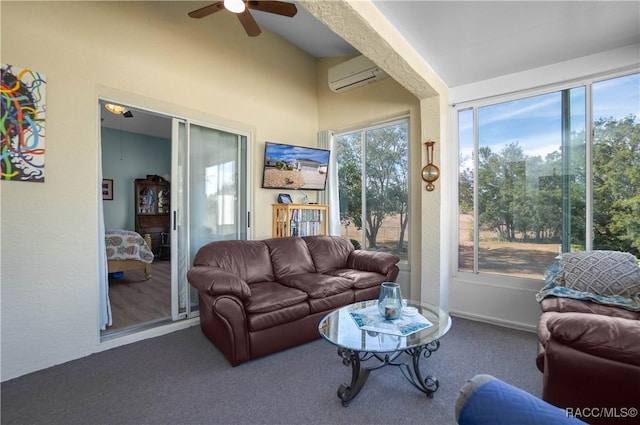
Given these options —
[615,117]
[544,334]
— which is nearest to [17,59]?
[544,334]

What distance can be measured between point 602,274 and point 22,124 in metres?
4.53

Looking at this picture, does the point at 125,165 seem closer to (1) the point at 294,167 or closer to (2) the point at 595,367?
(1) the point at 294,167

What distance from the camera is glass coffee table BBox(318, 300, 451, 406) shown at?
67.9 inches

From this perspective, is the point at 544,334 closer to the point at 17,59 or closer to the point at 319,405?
the point at 319,405

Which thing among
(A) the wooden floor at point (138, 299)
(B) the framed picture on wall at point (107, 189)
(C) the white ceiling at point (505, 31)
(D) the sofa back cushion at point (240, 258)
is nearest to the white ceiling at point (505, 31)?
(C) the white ceiling at point (505, 31)

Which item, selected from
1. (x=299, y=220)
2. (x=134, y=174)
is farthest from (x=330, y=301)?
(x=134, y=174)

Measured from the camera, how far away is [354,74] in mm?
3912

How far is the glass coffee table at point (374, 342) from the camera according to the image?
5.66 feet

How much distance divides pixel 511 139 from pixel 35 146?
14.4 ft

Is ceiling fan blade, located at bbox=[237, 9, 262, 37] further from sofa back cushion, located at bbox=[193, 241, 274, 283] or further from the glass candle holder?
the glass candle holder

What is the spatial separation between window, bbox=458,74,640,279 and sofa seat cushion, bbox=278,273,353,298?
1633 millimetres

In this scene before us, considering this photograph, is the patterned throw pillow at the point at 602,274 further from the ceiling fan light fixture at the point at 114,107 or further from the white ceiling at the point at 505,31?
the ceiling fan light fixture at the point at 114,107

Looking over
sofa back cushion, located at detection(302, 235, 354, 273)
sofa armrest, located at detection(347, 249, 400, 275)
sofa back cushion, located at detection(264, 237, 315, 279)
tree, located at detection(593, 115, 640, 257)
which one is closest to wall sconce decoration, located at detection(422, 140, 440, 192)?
sofa armrest, located at detection(347, 249, 400, 275)

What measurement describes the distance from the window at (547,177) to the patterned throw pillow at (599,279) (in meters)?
0.51
